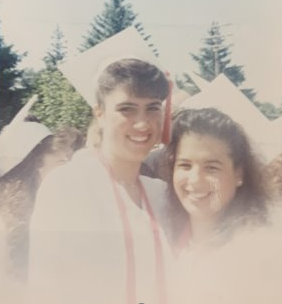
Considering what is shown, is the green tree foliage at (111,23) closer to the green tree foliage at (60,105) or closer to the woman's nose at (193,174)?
the green tree foliage at (60,105)

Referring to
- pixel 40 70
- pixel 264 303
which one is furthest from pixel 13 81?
pixel 264 303

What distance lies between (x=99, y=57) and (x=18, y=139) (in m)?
0.20

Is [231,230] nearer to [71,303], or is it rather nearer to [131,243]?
[131,243]

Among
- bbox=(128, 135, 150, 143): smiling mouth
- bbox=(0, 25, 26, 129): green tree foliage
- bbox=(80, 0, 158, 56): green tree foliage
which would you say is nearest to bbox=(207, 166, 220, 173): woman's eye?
bbox=(128, 135, 150, 143): smiling mouth

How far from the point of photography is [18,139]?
894mm

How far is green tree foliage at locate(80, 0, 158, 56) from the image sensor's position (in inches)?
35.4

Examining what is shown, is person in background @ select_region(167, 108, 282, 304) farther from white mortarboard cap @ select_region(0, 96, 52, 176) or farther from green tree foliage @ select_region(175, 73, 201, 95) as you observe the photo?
white mortarboard cap @ select_region(0, 96, 52, 176)

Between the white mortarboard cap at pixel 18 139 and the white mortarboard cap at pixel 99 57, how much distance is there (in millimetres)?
97

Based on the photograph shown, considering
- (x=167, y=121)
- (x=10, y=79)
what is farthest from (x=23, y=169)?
(x=167, y=121)

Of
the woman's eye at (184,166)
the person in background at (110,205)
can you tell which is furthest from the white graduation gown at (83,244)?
the woman's eye at (184,166)

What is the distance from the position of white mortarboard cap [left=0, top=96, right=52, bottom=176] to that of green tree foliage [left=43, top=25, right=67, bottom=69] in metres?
0.09

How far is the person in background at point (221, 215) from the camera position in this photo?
885mm

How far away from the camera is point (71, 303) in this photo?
874 mm

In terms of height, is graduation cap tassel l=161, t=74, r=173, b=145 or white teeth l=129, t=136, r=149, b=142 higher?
graduation cap tassel l=161, t=74, r=173, b=145
